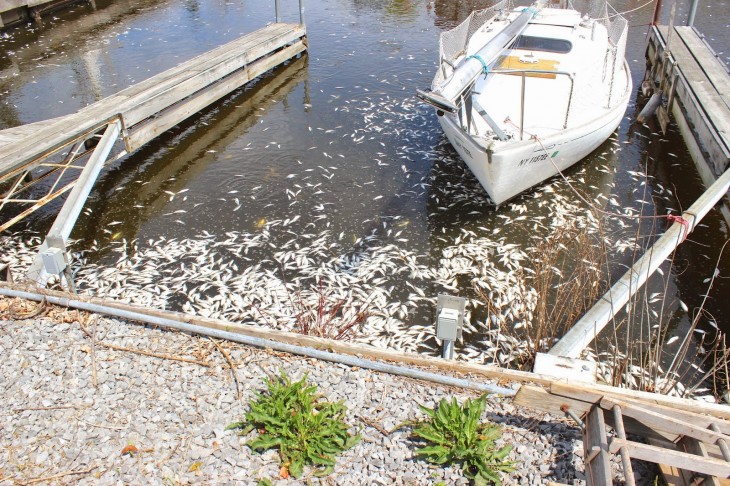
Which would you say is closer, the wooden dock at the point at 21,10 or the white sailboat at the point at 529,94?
the white sailboat at the point at 529,94

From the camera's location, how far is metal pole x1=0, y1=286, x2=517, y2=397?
18.0 feet

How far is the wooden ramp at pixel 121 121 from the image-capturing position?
33.3 ft

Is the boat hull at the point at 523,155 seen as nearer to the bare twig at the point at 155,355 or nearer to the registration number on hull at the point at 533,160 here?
the registration number on hull at the point at 533,160

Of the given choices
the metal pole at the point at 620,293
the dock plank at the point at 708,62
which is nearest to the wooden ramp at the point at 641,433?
the metal pole at the point at 620,293

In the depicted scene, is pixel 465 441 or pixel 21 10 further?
pixel 21 10

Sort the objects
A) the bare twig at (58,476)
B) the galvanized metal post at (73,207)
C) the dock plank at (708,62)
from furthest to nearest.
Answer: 1. the dock plank at (708,62)
2. the galvanized metal post at (73,207)
3. the bare twig at (58,476)

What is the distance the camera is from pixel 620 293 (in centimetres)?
682

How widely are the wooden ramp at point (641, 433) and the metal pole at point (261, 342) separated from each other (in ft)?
1.79

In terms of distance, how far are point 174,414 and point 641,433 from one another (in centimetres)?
426

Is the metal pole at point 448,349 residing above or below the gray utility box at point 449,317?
below

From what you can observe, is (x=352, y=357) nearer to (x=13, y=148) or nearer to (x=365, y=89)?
(x=13, y=148)

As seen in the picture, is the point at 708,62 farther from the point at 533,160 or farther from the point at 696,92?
the point at 533,160

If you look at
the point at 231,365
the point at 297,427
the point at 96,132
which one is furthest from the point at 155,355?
the point at 96,132

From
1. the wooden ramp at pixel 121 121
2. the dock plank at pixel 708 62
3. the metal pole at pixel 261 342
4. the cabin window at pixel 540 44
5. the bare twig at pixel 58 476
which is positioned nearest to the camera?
the bare twig at pixel 58 476
